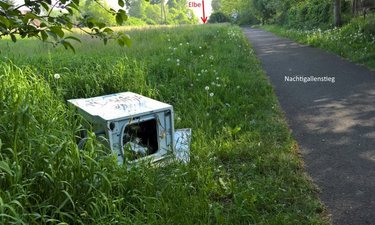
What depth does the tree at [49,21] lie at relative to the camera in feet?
6.29

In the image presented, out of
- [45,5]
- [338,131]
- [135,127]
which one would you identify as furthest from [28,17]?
[338,131]

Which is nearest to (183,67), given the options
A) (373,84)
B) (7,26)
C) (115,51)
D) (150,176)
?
(115,51)

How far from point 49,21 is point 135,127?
1883 millimetres

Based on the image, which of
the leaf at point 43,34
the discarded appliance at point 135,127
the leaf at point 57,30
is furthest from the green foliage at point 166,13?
the leaf at point 57,30

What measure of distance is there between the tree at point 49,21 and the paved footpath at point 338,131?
243cm

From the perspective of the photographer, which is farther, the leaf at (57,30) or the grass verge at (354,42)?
the grass verge at (354,42)

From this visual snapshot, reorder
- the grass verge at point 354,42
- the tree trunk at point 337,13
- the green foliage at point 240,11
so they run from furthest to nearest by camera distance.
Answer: the green foliage at point 240,11 → the tree trunk at point 337,13 → the grass verge at point 354,42

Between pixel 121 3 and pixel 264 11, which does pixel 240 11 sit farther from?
pixel 121 3

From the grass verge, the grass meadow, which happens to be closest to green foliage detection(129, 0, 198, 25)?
the grass verge

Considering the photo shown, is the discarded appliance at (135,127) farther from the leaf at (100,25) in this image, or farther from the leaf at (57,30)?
the leaf at (57,30)

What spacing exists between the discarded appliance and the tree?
1.42m

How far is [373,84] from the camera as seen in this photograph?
24.3 feet

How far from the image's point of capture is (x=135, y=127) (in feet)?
12.4

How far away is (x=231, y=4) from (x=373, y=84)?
64451mm
